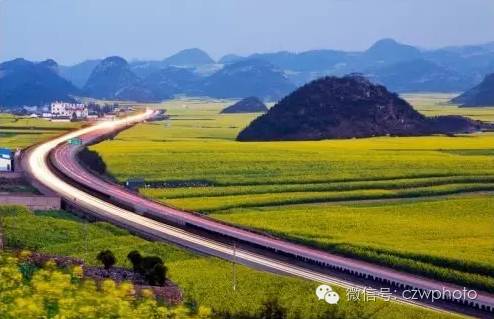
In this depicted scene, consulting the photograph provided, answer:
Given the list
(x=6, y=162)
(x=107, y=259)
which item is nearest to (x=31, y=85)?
(x=6, y=162)

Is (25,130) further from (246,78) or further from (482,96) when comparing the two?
(246,78)

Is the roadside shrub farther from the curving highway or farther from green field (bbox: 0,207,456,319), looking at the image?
the curving highway

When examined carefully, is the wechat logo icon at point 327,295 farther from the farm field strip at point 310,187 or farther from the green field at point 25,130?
the green field at point 25,130

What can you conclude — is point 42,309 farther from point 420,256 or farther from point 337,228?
point 337,228

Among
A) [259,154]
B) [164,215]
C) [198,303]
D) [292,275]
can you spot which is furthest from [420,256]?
[259,154]

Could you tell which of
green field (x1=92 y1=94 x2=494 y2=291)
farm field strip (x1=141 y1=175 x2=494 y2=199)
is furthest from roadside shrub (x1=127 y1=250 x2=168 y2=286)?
farm field strip (x1=141 y1=175 x2=494 y2=199)
